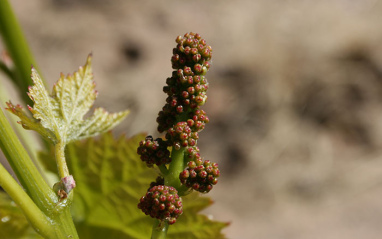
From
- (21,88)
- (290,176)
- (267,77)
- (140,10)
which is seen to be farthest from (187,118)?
(140,10)

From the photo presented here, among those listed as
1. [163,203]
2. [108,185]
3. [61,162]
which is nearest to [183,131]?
[163,203]

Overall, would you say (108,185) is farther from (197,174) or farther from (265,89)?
(265,89)

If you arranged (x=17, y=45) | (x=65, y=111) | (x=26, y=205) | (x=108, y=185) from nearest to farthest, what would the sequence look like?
1. (x=26, y=205)
2. (x=65, y=111)
3. (x=108, y=185)
4. (x=17, y=45)

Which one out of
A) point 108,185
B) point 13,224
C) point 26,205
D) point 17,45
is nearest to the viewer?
point 26,205

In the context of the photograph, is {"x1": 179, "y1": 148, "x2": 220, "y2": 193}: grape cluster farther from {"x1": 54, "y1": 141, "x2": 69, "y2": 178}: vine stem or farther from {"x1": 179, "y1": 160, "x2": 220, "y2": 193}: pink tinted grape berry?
{"x1": 54, "y1": 141, "x2": 69, "y2": 178}: vine stem

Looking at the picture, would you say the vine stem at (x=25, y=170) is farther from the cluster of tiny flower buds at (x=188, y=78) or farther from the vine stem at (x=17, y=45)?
the vine stem at (x=17, y=45)

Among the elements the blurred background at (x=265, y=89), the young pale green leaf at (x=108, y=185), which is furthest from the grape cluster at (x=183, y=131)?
the blurred background at (x=265, y=89)

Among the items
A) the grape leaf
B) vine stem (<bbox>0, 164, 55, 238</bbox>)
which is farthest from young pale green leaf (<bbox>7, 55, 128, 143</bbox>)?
the grape leaf
